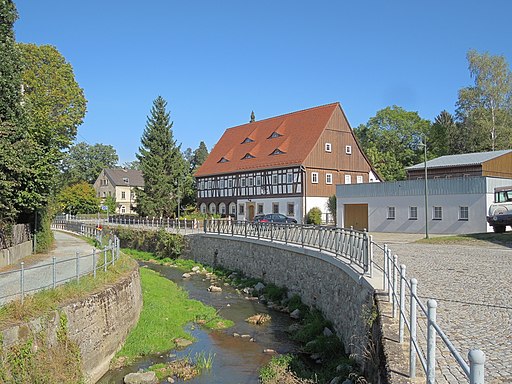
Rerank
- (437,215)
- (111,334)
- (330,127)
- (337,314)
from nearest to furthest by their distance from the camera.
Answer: (111,334) < (337,314) < (437,215) < (330,127)

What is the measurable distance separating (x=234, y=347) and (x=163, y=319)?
10.9 ft

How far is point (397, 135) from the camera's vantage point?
66.1 meters

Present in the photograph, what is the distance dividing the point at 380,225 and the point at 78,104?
23.8 meters

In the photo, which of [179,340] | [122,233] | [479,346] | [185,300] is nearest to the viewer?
[479,346]

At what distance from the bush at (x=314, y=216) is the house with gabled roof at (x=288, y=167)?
73cm

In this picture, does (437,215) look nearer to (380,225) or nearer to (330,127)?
(380,225)

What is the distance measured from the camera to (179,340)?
1497 centimetres

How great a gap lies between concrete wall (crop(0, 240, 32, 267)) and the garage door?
23.4 meters

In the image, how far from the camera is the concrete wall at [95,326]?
941 centimetres

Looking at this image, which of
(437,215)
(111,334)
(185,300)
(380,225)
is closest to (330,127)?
(380,225)

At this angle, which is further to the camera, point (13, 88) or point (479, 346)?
point (13, 88)

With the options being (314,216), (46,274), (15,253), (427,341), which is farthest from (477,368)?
(314,216)

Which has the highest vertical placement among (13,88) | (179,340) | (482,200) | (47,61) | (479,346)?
(47,61)

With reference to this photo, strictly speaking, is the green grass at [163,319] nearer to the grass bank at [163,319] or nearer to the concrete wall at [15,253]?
the grass bank at [163,319]
